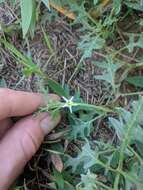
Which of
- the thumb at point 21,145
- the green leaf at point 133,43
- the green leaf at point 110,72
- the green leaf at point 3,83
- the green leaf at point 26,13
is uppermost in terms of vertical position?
the green leaf at point 26,13

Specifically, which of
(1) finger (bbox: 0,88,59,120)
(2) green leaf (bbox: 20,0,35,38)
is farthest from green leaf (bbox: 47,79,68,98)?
(2) green leaf (bbox: 20,0,35,38)

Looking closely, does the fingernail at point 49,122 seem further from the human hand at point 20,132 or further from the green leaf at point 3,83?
the green leaf at point 3,83

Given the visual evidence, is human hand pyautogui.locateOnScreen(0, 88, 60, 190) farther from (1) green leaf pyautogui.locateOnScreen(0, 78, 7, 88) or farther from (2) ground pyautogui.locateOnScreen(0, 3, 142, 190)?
(1) green leaf pyautogui.locateOnScreen(0, 78, 7, 88)

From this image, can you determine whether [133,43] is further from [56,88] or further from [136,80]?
[56,88]

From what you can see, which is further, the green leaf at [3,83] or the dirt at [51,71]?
the green leaf at [3,83]

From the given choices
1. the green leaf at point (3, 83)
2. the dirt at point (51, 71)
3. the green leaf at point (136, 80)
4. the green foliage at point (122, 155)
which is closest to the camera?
the green foliage at point (122, 155)

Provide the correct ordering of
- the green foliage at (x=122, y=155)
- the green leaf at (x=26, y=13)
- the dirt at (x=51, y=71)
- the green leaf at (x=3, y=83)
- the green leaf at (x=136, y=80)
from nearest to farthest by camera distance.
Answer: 1. the green foliage at (x=122, y=155)
2. the green leaf at (x=26, y=13)
3. the green leaf at (x=136, y=80)
4. the dirt at (x=51, y=71)
5. the green leaf at (x=3, y=83)

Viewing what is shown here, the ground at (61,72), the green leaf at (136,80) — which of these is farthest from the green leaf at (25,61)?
the green leaf at (136,80)

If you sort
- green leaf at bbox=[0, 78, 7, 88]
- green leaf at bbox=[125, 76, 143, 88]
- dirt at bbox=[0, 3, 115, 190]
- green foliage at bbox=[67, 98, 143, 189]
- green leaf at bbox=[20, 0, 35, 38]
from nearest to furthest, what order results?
1. green foliage at bbox=[67, 98, 143, 189]
2. green leaf at bbox=[20, 0, 35, 38]
3. green leaf at bbox=[125, 76, 143, 88]
4. dirt at bbox=[0, 3, 115, 190]
5. green leaf at bbox=[0, 78, 7, 88]
